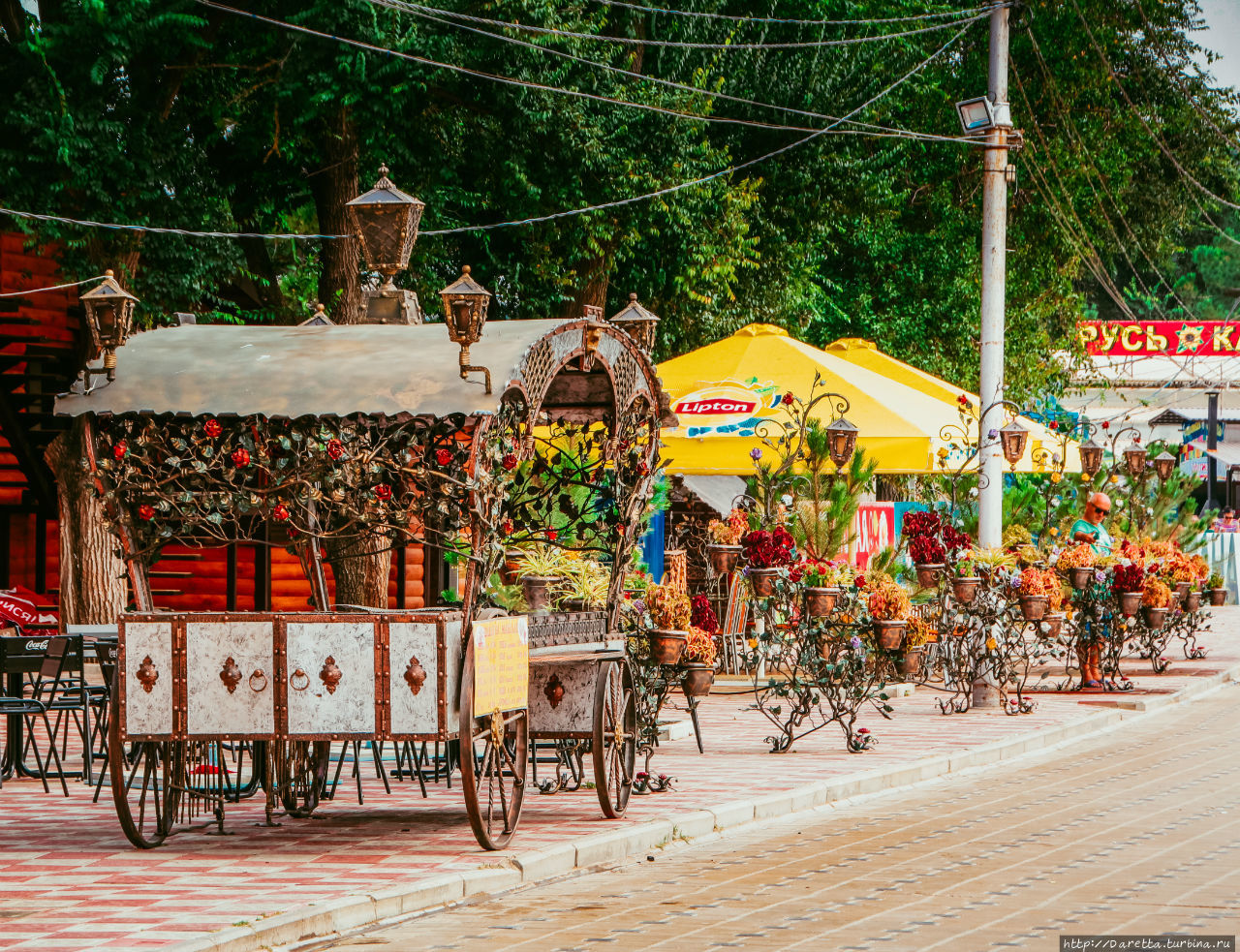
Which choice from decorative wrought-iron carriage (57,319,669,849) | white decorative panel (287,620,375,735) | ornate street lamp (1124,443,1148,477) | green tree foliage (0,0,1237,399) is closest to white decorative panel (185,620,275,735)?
decorative wrought-iron carriage (57,319,669,849)

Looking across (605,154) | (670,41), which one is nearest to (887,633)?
(605,154)

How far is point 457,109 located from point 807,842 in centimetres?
1262

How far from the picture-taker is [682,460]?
18.1 metres

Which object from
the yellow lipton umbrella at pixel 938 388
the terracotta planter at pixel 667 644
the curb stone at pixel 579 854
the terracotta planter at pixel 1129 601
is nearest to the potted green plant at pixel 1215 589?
the yellow lipton umbrella at pixel 938 388

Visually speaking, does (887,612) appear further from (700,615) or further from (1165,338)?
(1165,338)

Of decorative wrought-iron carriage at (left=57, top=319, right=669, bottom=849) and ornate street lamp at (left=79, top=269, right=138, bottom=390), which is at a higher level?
ornate street lamp at (left=79, top=269, right=138, bottom=390)

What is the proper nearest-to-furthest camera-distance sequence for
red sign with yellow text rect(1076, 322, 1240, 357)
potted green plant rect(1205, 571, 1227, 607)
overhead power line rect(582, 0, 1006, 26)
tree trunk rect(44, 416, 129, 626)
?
tree trunk rect(44, 416, 129, 626) → overhead power line rect(582, 0, 1006, 26) → potted green plant rect(1205, 571, 1227, 607) → red sign with yellow text rect(1076, 322, 1240, 357)

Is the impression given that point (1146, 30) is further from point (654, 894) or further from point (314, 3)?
point (654, 894)

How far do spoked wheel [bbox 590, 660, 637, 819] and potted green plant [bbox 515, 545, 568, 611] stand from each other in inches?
40.0

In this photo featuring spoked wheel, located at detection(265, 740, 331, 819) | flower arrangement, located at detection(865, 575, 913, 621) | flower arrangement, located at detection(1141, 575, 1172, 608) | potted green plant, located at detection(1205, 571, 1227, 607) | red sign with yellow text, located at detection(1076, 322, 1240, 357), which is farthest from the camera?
red sign with yellow text, located at detection(1076, 322, 1240, 357)

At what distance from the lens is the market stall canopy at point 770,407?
17953mm

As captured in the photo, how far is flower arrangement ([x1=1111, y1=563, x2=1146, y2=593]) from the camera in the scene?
17.8m

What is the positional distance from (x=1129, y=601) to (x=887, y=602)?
199 inches

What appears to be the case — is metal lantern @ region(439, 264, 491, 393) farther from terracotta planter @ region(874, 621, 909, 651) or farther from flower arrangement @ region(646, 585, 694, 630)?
terracotta planter @ region(874, 621, 909, 651)
